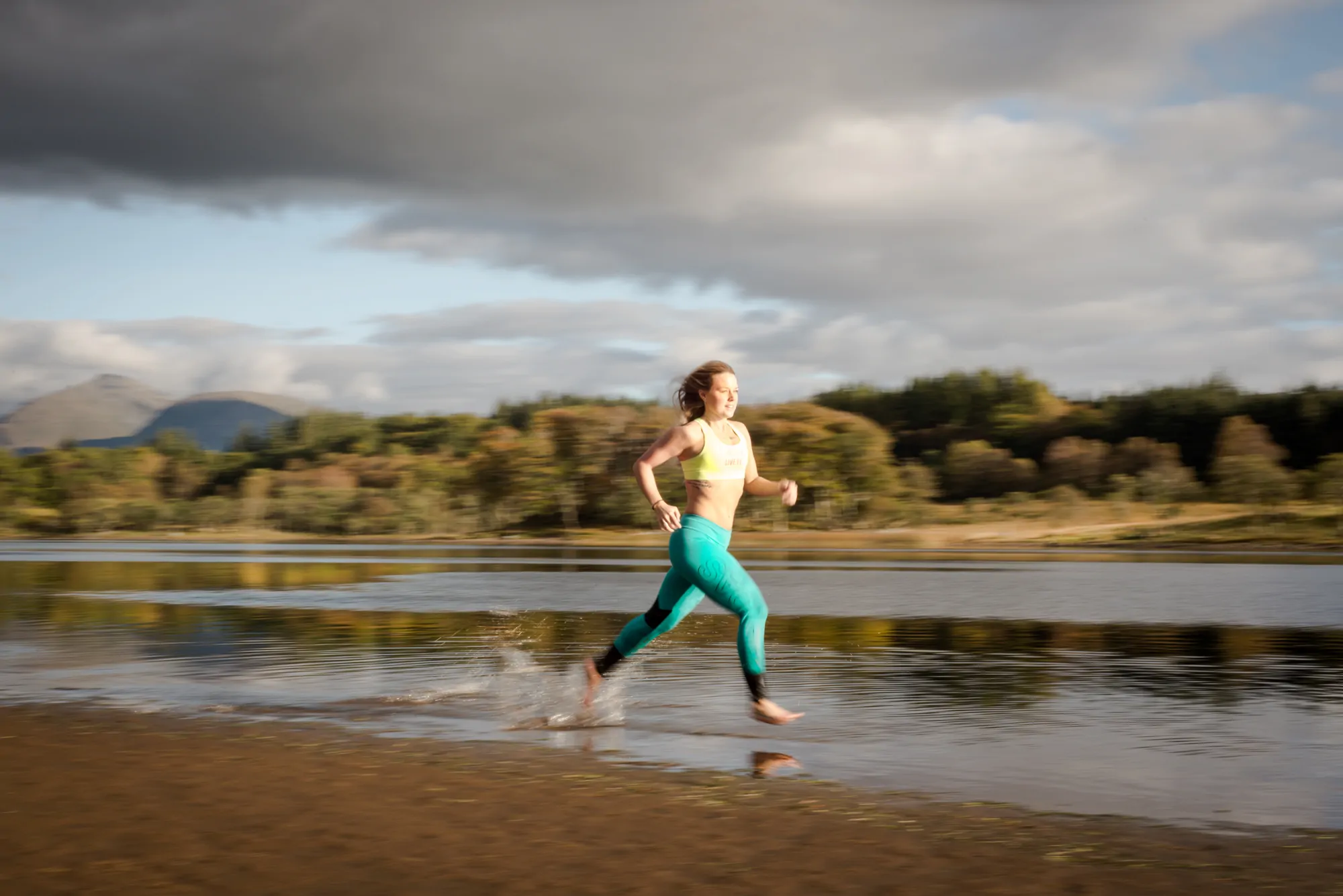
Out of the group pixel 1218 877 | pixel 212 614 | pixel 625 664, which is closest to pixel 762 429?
pixel 212 614

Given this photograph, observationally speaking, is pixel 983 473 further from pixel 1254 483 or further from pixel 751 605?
pixel 751 605

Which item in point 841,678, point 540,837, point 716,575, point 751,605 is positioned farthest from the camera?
point 841,678

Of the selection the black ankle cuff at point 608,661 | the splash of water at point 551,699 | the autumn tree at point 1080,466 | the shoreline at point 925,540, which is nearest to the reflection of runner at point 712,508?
the black ankle cuff at point 608,661

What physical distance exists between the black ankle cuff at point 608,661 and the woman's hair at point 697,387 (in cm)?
148

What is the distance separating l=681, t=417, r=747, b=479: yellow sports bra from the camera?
24.0 ft

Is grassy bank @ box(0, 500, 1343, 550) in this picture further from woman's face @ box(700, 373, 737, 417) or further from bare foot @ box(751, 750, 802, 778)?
bare foot @ box(751, 750, 802, 778)

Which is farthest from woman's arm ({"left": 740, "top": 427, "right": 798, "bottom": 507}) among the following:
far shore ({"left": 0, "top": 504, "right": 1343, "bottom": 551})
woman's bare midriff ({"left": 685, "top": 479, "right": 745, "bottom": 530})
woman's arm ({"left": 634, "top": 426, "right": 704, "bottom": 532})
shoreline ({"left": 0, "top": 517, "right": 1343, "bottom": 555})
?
far shore ({"left": 0, "top": 504, "right": 1343, "bottom": 551})

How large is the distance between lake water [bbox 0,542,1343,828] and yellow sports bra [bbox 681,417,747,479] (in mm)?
1429

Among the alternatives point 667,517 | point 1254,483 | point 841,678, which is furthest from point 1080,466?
point 667,517

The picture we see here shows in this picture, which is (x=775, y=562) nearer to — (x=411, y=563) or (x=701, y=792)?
(x=411, y=563)

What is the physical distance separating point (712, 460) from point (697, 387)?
47cm

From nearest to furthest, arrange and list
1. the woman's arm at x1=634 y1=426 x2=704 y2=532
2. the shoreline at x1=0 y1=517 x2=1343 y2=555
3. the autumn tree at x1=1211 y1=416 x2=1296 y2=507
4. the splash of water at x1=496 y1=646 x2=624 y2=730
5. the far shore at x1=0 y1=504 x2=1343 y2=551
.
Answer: the woman's arm at x1=634 y1=426 x2=704 y2=532
the splash of water at x1=496 y1=646 x2=624 y2=730
the shoreline at x1=0 y1=517 x2=1343 y2=555
the far shore at x1=0 y1=504 x2=1343 y2=551
the autumn tree at x1=1211 y1=416 x2=1296 y2=507

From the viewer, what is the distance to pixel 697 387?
7527 mm

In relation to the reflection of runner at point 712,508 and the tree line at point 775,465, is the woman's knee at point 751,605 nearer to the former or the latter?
the reflection of runner at point 712,508
